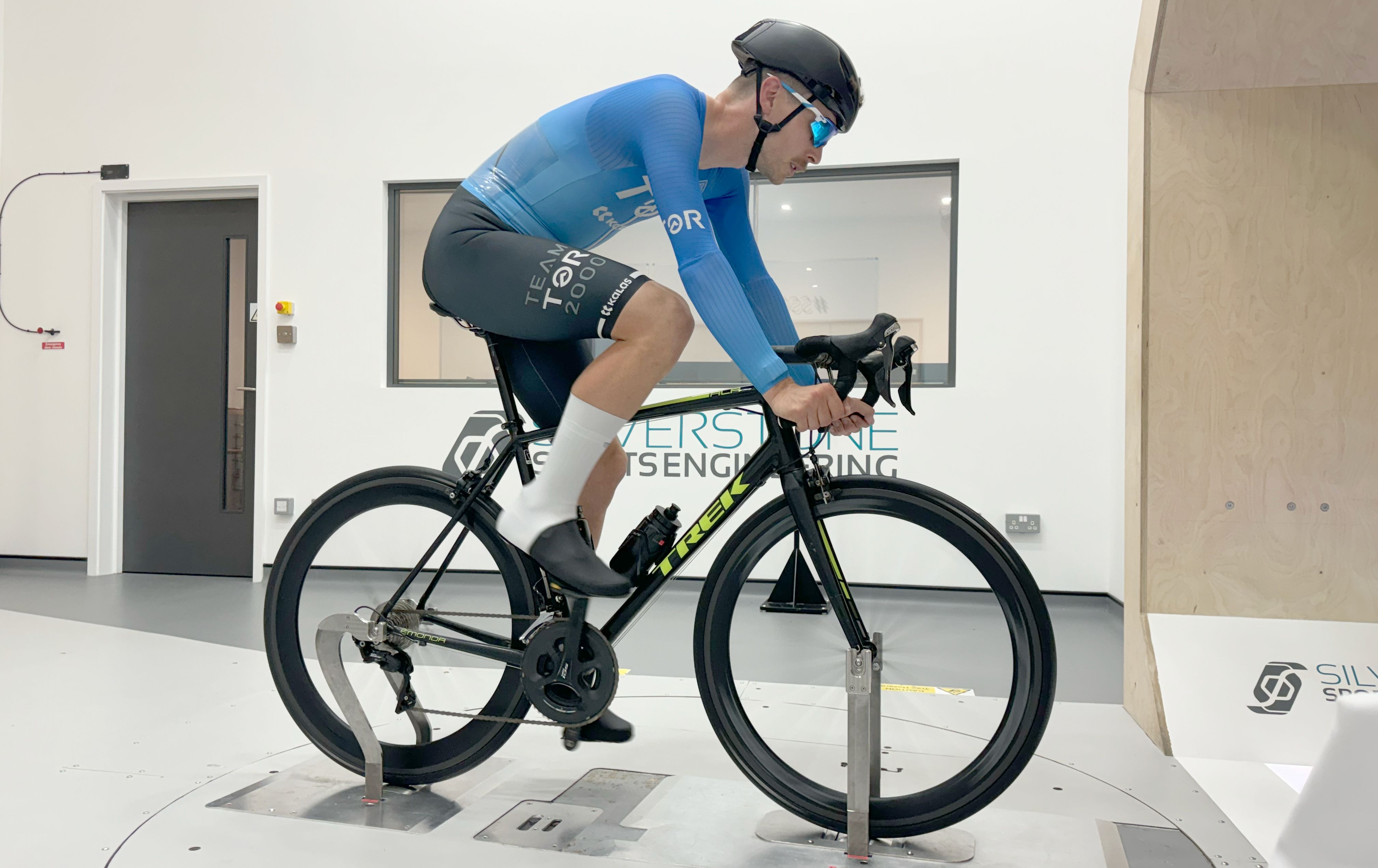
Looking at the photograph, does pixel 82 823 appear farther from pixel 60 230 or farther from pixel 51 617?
pixel 60 230

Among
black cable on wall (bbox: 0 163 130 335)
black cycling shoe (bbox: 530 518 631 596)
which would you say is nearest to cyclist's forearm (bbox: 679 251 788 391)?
black cycling shoe (bbox: 530 518 631 596)

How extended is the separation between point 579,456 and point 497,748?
0.71 metres

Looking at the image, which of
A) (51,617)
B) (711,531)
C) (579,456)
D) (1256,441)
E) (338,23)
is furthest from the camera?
(338,23)

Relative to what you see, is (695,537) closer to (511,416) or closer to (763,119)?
(511,416)

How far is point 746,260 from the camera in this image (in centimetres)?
184

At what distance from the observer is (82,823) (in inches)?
67.5

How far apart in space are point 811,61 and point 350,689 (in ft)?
4.97

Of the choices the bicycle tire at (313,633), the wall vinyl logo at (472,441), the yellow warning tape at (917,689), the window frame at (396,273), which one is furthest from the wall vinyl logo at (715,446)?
the yellow warning tape at (917,689)

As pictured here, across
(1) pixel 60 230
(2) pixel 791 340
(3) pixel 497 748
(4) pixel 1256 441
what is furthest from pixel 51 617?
(4) pixel 1256 441

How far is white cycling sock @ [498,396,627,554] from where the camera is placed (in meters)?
1.56

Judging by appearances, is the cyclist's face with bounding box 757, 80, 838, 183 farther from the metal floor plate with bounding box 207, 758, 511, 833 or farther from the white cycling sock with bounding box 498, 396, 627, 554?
the metal floor plate with bounding box 207, 758, 511, 833

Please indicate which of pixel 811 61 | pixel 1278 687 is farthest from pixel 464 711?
pixel 1278 687

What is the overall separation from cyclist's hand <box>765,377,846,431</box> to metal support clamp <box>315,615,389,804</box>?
3.35ft

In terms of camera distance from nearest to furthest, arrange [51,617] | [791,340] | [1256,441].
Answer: [791,340]
[1256,441]
[51,617]
